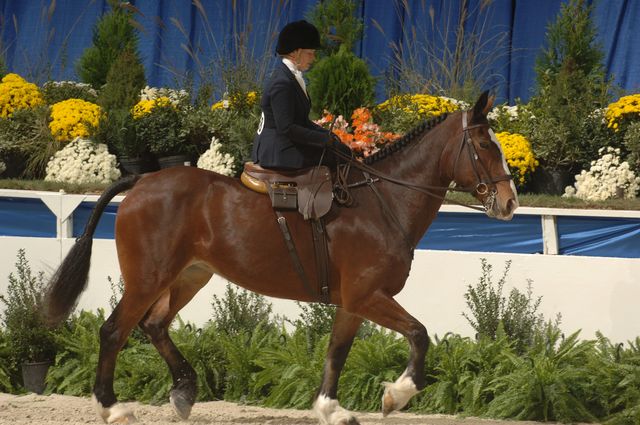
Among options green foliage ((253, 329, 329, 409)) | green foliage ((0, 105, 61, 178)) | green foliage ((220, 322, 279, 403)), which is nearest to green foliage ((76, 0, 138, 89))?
green foliage ((0, 105, 61, 178))

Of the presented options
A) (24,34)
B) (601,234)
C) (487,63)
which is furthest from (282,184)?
(24,34)

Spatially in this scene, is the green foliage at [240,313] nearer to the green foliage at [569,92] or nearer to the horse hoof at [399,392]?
the horse hoof at [399,392]

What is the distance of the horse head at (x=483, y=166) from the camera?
→ 555cm

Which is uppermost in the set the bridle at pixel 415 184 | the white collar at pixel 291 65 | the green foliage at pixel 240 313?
the white collar at pixel 291 65

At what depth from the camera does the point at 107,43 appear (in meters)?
11.4

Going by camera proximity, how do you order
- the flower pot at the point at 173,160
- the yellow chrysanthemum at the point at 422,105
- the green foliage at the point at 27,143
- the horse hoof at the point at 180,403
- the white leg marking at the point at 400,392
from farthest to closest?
the green foliage at the point at 27,143 < the flower pot at the point at 173,160 < the yellow chrysanthemum at the point at 422,105 < the horse hoof at the point at 180,403 < the white leg marking at the point at 400,392

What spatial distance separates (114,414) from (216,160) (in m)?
3.54

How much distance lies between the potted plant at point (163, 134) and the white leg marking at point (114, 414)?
3.72 meters

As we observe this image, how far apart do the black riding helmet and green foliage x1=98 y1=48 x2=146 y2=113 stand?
4581 millimetres

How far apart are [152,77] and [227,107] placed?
2154 mm

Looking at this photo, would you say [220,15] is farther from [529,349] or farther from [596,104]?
[529,349]

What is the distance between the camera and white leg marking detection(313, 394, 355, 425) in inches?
231

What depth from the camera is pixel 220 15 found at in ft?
37.0

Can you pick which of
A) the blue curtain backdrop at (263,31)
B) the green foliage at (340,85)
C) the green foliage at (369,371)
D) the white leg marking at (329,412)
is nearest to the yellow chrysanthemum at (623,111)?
the blue curtain backdrop at (263,31)
